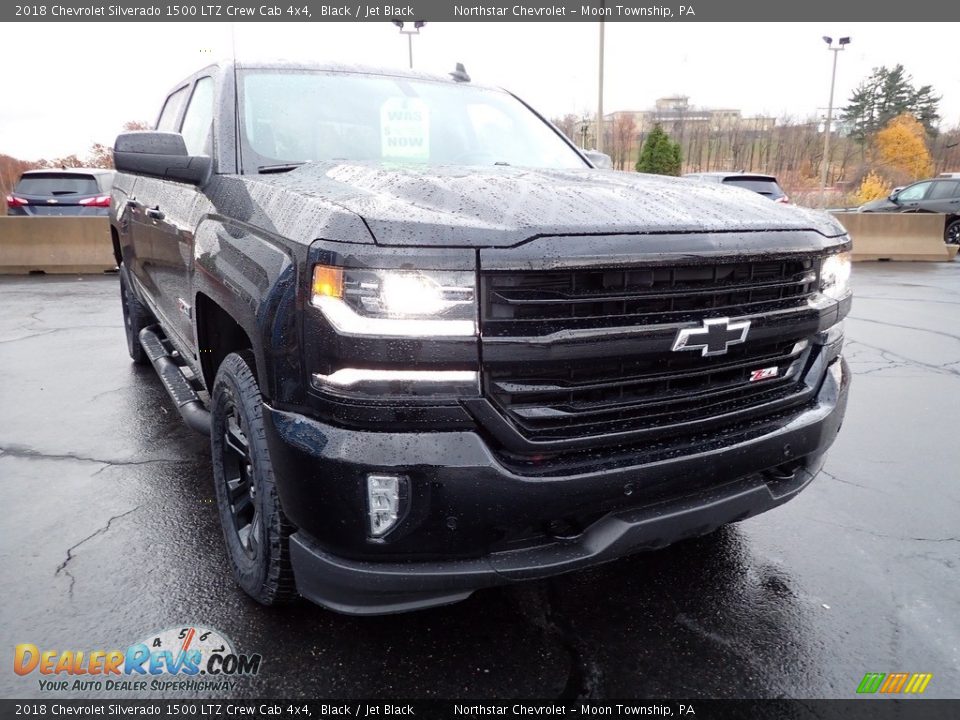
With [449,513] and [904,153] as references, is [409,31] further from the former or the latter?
[904,153]

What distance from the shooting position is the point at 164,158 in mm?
2576

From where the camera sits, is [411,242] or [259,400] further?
[259,400]

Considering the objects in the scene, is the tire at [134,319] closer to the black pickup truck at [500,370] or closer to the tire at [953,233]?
the black pickup truck at [500,370]

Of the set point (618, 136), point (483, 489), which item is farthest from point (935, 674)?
point (618, 136)

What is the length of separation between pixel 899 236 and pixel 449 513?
1576 centimetres

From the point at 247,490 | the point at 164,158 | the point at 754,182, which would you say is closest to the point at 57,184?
the point at 164,158

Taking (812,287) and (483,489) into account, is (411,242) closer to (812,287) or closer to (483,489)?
(483,489)

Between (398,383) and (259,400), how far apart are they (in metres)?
0.62

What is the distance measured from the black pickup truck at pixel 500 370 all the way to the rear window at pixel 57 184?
11.7m

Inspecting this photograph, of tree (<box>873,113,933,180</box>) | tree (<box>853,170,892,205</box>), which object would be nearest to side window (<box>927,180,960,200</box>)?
tree (<box>853,170,892,205</box>)

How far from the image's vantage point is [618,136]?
4719 cm

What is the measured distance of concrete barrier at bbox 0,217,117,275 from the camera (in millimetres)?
11234

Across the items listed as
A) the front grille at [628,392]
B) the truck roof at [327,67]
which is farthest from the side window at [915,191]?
the front grille at [628,392]

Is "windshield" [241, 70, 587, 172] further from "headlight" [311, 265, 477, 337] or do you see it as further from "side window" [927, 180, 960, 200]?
"side window" [927, 180, 960, 200]
